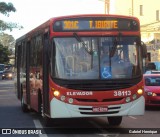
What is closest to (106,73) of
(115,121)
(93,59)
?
(93,59)

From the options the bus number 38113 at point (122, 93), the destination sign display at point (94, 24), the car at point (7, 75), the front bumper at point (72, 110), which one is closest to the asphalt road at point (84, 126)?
the front bumper at point (72, 110)

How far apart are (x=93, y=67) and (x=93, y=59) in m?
0.20

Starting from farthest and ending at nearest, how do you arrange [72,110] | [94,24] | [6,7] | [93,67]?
[6,7] < [94,24] < [93,67] < [72,110]

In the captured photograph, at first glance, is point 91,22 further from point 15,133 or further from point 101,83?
point 15,133

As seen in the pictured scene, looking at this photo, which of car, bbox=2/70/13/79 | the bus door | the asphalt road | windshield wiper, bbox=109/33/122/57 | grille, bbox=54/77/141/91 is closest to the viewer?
grille, bbox=54/77/141/91

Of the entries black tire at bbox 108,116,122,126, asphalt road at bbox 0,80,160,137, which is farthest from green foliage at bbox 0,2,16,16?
black tire at bbox 108,116,122,126

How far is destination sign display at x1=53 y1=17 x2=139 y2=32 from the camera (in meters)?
12.7

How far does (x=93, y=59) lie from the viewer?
12461 mm

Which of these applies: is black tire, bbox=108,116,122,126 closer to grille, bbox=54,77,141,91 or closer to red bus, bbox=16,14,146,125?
red bus, bbox=16,14,146,125

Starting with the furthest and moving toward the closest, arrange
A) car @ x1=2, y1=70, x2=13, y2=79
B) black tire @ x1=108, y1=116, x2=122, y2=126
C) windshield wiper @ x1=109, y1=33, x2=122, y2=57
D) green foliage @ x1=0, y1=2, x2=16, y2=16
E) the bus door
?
car @ x1=2, y1=70, x2=13, y2=79 → green foliage @ x1=0, y1=2, x2=16, y2=16 → black tire @ x1=108, y1=116, x2=122, y2=126 → the bus door → windshield wiper @ x1=109, y1=33, x2=122, y2=57

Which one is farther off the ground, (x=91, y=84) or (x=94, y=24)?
(x=94, y=24)

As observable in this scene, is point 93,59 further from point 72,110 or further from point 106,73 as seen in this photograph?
point 72,110

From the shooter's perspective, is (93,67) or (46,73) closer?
(93,67)

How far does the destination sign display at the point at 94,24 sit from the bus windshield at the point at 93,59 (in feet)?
0.93
